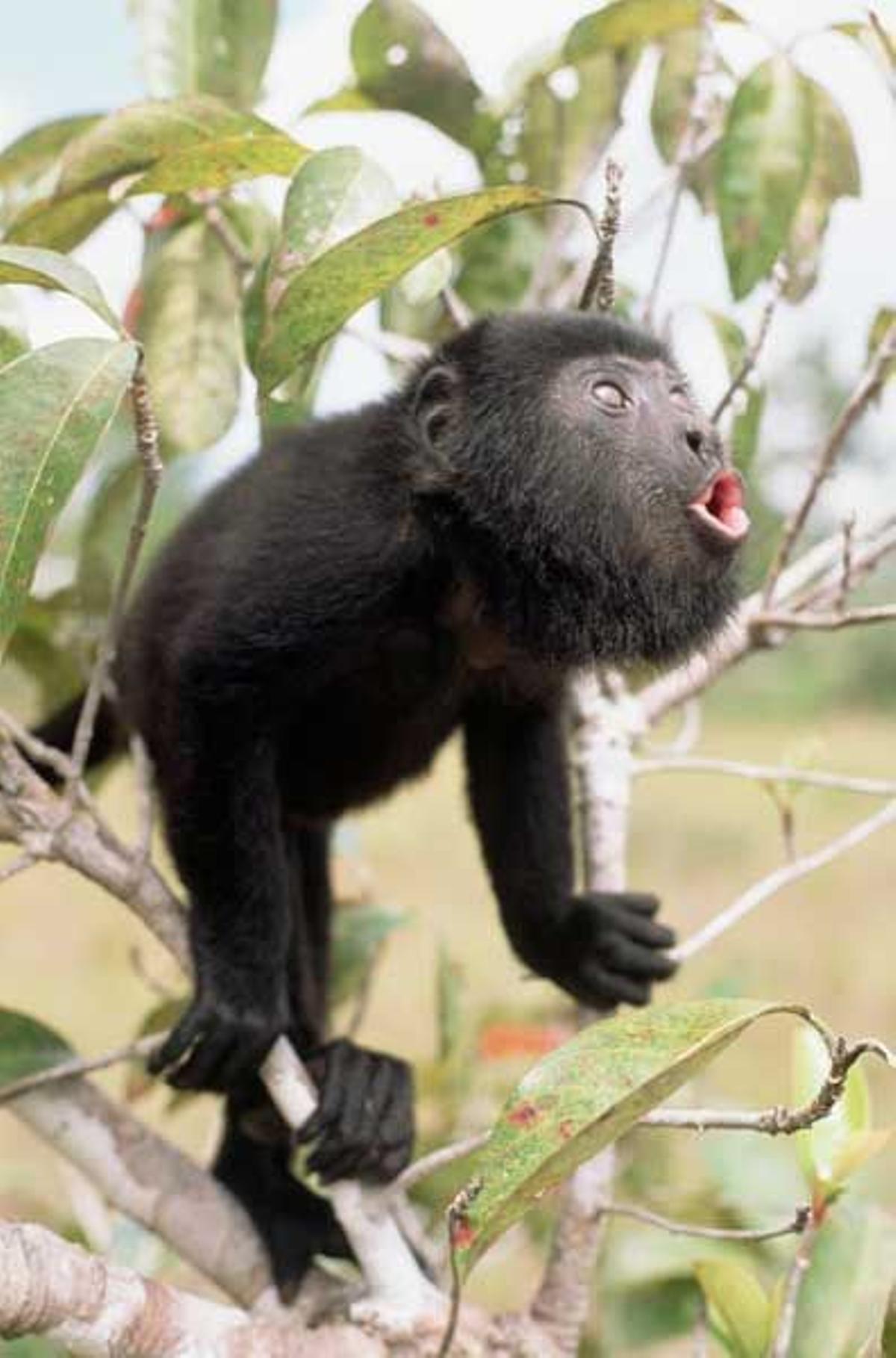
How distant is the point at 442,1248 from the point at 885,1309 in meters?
0.99

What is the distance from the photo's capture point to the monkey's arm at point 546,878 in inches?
96.7

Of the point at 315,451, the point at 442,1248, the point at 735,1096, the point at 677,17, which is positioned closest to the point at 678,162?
the point at 677,17

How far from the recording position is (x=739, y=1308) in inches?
70.6

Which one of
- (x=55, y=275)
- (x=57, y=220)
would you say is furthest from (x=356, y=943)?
(x=55, y=275)

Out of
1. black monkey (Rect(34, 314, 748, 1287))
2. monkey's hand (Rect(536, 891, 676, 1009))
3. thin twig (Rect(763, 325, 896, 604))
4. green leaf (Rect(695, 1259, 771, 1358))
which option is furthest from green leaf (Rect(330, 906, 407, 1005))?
green leaf (Rect(695, 1259, 771, 1358))

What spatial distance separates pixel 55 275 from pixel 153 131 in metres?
0.56

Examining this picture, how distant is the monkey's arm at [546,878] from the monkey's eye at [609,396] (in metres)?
0.47

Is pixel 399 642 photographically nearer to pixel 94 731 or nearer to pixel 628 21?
pixel 94 731

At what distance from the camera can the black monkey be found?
212 cm

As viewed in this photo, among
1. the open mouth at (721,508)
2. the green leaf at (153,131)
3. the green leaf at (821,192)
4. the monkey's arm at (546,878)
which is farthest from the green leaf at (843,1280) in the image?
the green leaf at (153,131)

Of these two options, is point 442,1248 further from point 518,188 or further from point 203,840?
point 518,188

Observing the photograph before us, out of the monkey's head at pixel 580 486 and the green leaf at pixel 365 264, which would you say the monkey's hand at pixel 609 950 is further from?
the green leaf at pixel 365 264

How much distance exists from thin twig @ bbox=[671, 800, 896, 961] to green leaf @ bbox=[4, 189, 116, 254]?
38.6 inches

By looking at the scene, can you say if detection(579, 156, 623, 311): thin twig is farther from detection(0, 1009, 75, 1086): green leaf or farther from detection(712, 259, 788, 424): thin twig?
detection(0, 1009, 75, 1086): green leaf
